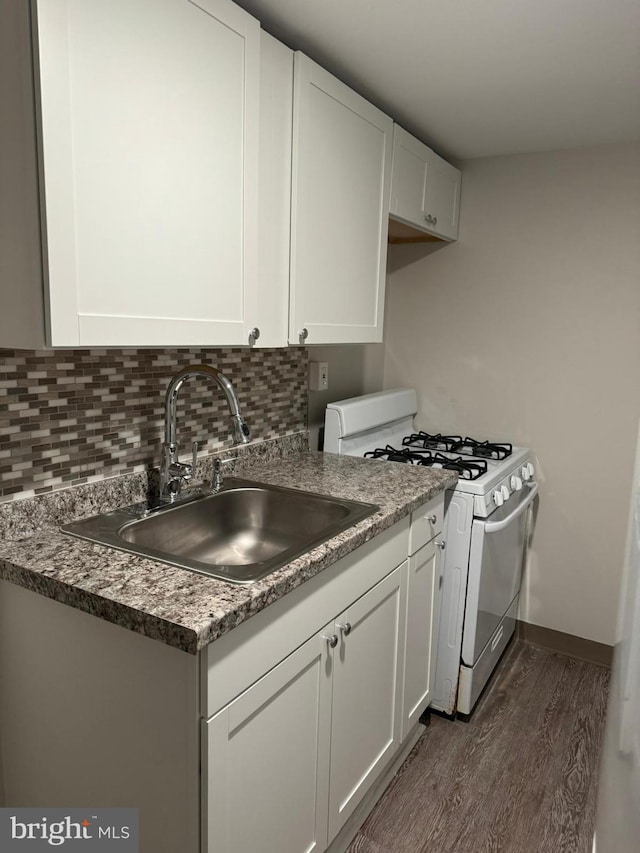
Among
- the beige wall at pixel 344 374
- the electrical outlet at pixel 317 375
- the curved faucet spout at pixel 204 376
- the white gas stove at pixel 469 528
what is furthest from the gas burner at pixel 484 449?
the curved faucet spout at pixel 204 376

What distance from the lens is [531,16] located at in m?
1.50

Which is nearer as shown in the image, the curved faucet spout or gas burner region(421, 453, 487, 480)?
the curved faucet spout

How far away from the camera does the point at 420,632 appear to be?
2.01m

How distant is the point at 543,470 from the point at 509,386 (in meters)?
0.41

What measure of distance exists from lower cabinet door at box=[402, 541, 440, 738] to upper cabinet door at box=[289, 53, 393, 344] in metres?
0.78

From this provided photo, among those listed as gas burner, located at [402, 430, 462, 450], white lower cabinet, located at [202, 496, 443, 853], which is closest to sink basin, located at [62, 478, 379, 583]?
white lower cabinet, located at [202, 496, 443, 853]

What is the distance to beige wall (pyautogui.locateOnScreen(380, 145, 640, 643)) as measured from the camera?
253 centimetres

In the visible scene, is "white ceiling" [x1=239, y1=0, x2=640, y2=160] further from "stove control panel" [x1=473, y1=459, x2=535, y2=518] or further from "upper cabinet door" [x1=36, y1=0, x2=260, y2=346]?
"stove control panel" [x1=473, y1=459, x2=535, y2=518]

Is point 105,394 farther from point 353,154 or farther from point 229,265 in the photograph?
point 353,154

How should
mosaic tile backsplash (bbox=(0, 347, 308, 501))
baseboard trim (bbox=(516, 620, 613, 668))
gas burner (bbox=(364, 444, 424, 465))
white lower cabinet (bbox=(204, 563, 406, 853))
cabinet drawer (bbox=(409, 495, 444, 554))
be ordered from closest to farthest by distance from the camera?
white lower cabinet (bbox=(204, 563, 406, 853)), mosaic tile backsplash (bbox=(0, 347, 308, 501)), cabinet drawer (bbox=(409, 495, 444, 554)), gas burner (bbox=(364, 444, 424, 465)), baseboard trim (bbox=(516, 620, 613, 668))

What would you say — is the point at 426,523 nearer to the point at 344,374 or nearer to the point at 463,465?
the point at 463,465

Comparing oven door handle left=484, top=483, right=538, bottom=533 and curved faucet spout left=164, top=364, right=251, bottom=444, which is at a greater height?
curved faucet spout left=164, top=364, right=251, bottom=444

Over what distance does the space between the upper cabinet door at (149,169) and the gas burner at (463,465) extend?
104 centimetres

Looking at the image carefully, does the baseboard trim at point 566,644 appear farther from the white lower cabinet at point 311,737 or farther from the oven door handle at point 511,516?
the white lower cabinet at point 311,737
